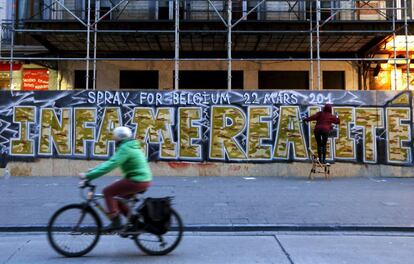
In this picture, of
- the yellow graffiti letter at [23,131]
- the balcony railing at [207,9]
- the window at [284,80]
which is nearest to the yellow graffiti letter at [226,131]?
the yellow graffiti letter at [23,131]

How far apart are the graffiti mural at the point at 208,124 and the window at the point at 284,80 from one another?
231 inches

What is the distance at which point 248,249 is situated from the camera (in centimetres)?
677

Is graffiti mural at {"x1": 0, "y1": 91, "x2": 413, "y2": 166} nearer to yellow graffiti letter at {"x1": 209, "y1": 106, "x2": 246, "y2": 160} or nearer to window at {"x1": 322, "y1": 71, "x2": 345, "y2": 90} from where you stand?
yellow graffiti letter at {"x1": 209, "y1": 106, "x2": 246, "y2": 160}

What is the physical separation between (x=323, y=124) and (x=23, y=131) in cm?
829

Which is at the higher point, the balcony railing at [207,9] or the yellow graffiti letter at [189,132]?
the balcony railing at [207,9]

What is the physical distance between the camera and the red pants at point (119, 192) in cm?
632

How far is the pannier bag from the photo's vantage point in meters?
6.27

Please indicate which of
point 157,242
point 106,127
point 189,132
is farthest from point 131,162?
point 106,127

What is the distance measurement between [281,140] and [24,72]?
1118cm

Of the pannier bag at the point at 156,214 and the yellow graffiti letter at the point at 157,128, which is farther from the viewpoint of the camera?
the yellow graffiti letter at the point at 157,128

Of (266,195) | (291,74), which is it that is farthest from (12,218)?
(291,74)

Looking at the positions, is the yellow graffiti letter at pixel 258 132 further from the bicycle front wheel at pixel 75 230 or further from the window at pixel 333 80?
the bicycle front wheel at pixel 75 230

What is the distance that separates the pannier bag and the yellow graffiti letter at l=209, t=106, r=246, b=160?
301 inches

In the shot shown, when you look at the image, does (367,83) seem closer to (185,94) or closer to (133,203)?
(185,94)
